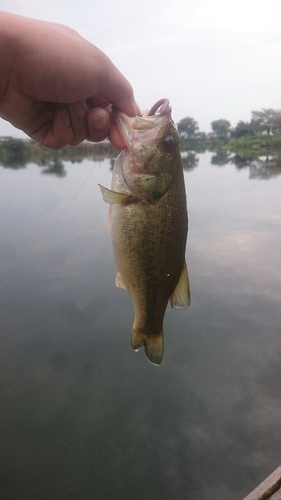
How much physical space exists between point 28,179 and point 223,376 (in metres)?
24.1

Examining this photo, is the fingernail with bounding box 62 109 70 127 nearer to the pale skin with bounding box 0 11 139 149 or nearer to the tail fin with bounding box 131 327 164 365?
the pale skin with bounding box 0 11 139 149

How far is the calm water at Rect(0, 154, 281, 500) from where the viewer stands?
440 cm

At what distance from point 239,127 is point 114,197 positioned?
98.0 meters

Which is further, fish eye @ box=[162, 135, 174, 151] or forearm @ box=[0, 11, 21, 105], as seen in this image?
fish eye @ box=[162, 135, 174, 151]

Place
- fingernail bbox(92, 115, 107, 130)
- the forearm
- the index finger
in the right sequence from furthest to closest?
fingernail bbox(92, 115, 107, 130), the index finger, the forearm

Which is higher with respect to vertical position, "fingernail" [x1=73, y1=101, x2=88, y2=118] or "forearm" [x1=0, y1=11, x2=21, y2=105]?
"forearm" [x1=0, y1=11, x2=21, y2=105]

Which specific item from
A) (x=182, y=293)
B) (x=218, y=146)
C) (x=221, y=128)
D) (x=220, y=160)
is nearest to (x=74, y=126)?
(x=182, y=293)

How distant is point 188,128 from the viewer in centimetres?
9419

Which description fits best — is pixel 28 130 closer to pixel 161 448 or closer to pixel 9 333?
pixel 161 448

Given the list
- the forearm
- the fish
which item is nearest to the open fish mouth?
the fish

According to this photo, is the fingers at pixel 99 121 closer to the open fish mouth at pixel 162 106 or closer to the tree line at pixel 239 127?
the open fish mouth at pixel 162 106

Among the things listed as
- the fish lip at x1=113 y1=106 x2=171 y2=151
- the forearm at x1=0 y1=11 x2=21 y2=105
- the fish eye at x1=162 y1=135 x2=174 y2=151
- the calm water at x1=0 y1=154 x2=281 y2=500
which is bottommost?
the calm water at x1=0 y1=154 x2=281 y2=500

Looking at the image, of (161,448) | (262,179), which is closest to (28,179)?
(262,179)

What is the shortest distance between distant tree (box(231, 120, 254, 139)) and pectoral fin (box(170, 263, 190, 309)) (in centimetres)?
9280
